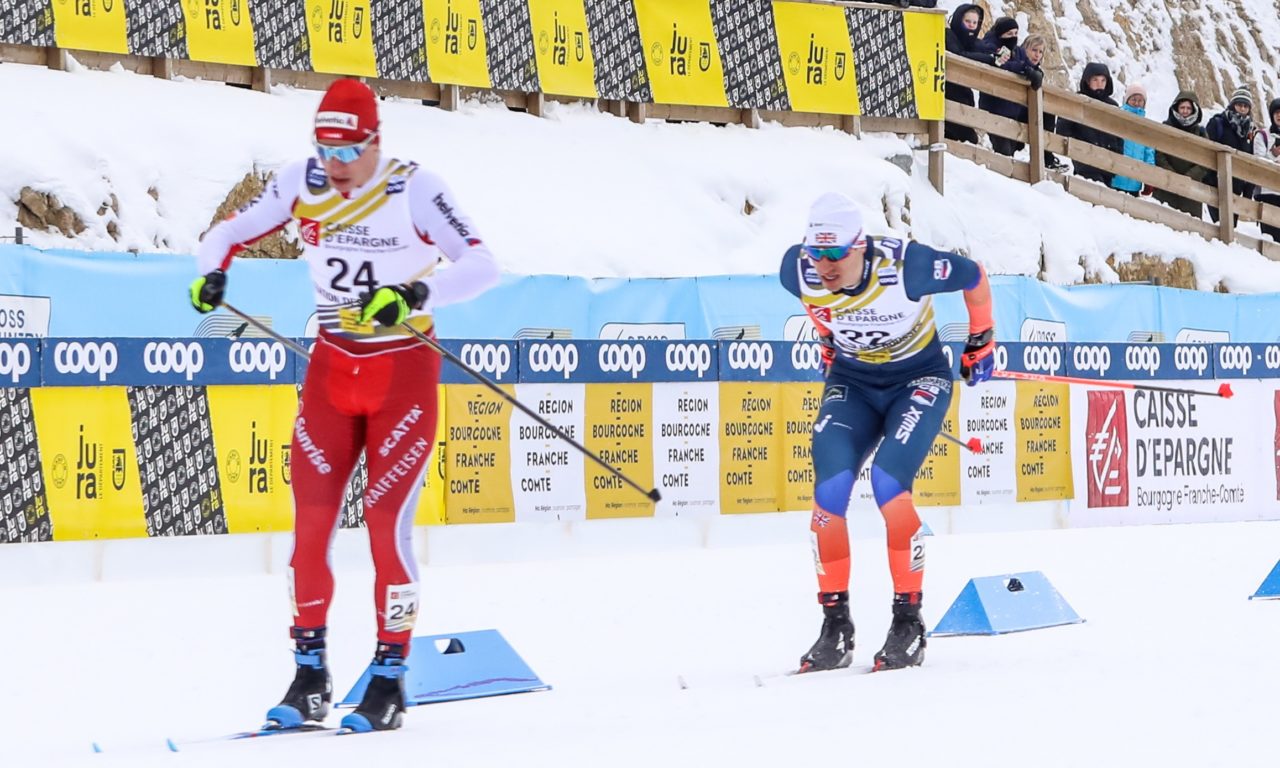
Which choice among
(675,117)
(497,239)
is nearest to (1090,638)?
(497,239)

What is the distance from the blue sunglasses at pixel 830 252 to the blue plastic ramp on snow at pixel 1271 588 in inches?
130

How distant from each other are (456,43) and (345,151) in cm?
1189

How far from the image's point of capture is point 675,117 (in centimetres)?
1905

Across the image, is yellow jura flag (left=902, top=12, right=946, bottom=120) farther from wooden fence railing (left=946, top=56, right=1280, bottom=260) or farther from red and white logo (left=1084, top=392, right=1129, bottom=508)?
red and white logo (left=1084, top=392, right=1129, bottom=508)

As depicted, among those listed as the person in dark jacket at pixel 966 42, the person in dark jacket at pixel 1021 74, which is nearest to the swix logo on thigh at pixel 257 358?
the person in dark jacket at pixel 966 42

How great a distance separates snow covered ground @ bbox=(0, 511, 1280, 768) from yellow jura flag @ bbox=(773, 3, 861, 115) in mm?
7019

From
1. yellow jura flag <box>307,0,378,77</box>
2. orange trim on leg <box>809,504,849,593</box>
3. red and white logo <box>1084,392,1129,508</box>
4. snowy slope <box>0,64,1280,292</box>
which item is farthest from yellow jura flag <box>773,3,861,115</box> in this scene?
orange trim on leg <box>809,504,849,593</box>

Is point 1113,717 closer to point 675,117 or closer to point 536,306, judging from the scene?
point 536,306

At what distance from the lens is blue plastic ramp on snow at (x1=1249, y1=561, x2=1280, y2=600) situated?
920 centimetres

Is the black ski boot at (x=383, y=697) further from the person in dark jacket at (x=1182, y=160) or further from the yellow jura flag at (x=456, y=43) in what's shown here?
the person in dark jacket at (x=1182, y=160)

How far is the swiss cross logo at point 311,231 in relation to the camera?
5941 millimetres

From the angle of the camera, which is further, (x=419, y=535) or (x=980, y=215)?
(x=980, y=215)

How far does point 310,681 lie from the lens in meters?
5.85

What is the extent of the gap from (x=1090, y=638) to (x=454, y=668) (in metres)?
2.82
